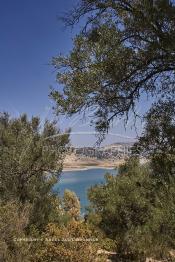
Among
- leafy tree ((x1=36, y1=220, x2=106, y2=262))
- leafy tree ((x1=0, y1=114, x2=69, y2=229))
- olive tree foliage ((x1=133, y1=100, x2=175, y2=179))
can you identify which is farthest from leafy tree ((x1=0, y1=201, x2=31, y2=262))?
olive tree foliage ((x1=133, y1=100, x2=175, y2=179))

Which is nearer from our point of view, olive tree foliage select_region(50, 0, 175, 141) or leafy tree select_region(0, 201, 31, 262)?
olive tree foliage select_region(50, 0, 175, 141)

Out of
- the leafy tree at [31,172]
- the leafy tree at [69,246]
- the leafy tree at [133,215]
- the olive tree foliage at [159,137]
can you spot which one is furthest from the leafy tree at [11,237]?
the leafy tree at [133,215]

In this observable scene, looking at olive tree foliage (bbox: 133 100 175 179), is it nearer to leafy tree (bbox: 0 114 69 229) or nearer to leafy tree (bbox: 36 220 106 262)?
leafy tree (bbox: 36 220 106 262)

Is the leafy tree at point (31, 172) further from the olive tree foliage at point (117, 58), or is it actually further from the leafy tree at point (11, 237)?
the olive tree foliage at point (117, 58)

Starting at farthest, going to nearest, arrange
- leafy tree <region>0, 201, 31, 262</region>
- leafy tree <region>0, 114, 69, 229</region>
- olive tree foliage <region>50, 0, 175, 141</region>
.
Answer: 1. leafy tree <region>0, 114, 69, 229</region>
2. leafy tree <region>0, 201, 31, 262</region>
3. olive tree foliage <region>50, 0, 175, 141</region>

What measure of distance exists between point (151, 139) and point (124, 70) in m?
1.59

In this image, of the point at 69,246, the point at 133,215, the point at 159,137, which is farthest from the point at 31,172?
the point at 159,137

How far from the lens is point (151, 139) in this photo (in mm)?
8508

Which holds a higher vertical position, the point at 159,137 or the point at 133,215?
the point at 159,137

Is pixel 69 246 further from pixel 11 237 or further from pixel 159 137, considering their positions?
pixel 159 137

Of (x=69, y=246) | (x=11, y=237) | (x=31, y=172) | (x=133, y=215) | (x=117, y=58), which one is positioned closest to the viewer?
(x=117, y=58)

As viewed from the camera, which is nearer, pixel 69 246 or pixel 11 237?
pixel 11 237

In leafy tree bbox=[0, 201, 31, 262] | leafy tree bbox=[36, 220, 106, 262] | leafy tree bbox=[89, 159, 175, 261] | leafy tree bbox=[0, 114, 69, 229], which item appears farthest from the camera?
leafy tree bbox=[89, 159, 175, 261]

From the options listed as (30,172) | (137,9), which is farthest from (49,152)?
(137,9)
